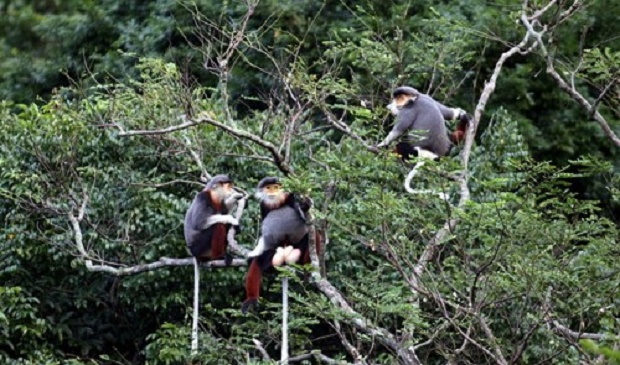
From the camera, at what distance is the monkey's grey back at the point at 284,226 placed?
865 centimetres

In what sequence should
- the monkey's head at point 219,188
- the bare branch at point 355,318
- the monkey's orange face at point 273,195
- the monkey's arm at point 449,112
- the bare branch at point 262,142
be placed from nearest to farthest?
the bare branch at point 355,318 < the bare branch at point 262,142 < the monkey's orange face at point 273,195 < the monkey's head at point 219,188 < the monkey's arm at point 449,112

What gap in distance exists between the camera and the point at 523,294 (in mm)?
7172

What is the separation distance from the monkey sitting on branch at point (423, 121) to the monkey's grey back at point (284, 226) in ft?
2.45

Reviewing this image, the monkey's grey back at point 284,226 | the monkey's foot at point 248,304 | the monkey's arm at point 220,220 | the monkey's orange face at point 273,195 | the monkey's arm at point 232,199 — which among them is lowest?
the monkey's foot at point 248,304

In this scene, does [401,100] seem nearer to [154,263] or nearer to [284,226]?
[284,226]

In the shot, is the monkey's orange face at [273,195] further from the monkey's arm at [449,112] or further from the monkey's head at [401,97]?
the monkey's arm at [449,112]

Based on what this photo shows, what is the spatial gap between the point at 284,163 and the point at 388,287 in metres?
0.85

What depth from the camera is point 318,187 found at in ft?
25.6

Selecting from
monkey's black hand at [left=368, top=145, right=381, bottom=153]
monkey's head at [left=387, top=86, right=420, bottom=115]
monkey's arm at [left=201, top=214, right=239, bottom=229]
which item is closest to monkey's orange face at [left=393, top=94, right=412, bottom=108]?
monkey's head at [left=387, top=86, right=420, bottom=115]

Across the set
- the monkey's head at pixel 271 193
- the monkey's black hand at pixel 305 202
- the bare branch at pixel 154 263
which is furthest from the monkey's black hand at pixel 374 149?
the bare branch at pixel 154 263

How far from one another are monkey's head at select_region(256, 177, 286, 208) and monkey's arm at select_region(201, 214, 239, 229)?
0.96 ft

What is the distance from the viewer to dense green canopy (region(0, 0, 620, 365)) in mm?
7328

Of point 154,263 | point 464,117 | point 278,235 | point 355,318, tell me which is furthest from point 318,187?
point 464,117

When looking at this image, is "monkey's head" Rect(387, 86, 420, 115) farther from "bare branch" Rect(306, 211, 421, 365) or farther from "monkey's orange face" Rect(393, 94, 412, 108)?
"bare branch" Rect(306, 211, 421, 365)
